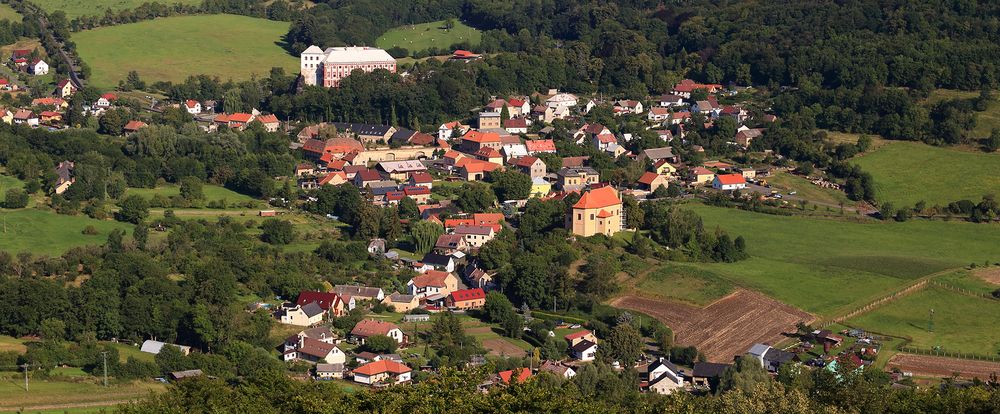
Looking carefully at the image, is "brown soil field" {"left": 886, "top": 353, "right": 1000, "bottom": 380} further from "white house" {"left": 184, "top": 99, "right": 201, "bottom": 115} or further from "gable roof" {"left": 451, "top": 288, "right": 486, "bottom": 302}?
"white house" {"left": 184, "top": 99, "right": 201, "bottom": 115}

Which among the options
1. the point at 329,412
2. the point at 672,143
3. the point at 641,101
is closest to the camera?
the point at 329,412

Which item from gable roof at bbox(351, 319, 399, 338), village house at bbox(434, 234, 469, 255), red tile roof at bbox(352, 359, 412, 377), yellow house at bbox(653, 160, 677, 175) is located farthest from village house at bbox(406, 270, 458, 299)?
yellow house at bbox(653, 160, 677, 175)

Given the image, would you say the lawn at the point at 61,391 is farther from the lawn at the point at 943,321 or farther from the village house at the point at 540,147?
the village house at the point at 540,147

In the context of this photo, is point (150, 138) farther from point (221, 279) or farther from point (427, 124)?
point (221, 279)

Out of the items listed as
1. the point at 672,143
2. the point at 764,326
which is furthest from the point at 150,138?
the point at 764,326

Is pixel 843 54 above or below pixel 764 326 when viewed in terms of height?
above
